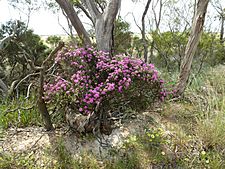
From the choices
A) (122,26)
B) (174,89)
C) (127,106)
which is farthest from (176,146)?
(122,26)

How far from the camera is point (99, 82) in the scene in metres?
2.87

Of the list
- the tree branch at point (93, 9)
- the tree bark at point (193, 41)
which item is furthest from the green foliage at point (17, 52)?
the tree bark at point (193, 41)

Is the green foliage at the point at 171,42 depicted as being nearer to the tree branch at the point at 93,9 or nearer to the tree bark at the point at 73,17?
the tree branch at the point at 93,9

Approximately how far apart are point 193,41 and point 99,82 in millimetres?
1691

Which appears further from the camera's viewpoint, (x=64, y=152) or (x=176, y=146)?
(x=176, y=146)

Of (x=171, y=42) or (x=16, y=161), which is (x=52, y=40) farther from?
(x=16, y=161)

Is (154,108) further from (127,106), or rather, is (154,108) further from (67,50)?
(67,50)

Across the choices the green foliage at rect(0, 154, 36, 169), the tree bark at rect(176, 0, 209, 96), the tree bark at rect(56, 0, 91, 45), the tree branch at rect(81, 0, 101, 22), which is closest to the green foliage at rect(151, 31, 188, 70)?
the tree bark at rect(176, 0, 209, 96)

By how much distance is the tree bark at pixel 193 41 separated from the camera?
10.9ft

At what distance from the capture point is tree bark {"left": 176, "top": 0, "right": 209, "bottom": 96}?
334 centimetres

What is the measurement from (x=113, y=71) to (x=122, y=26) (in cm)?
438

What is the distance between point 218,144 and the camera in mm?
2529

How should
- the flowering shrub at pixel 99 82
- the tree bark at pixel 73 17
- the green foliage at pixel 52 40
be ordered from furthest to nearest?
the green foliage at pixel 52 40 < the tree bark at pixel 73 17 < the flowering shrub at pixel 99 82

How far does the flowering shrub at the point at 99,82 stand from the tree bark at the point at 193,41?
0.78 meters
